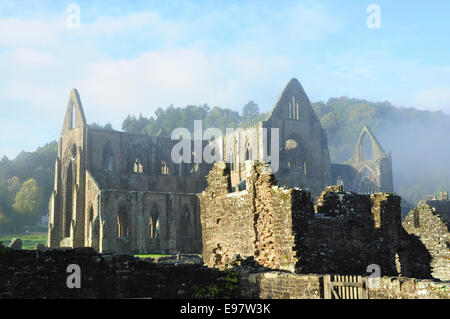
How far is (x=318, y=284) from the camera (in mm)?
11680

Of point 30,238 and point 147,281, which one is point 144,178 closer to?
point 30,238

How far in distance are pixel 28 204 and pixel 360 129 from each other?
264ft

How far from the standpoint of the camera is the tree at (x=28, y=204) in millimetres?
82562

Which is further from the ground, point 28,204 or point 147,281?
point 28,204

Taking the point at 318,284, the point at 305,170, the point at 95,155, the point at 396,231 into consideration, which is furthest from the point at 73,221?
the point at 318,284

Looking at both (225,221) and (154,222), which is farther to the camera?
(154,222)

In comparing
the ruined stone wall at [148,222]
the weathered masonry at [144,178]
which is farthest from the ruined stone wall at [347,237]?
the ruined stone wall at [148,222]

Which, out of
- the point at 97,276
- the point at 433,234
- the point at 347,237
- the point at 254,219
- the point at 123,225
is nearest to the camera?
the point at 97,276

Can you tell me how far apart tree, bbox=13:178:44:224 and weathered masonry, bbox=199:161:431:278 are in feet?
231

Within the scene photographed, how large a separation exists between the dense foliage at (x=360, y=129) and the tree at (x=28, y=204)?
42.7ft

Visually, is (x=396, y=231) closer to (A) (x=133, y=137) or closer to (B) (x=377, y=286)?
(B) (x=377, y=286)

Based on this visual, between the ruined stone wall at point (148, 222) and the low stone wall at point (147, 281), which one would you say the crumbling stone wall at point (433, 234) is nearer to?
the low stone wall at point (147, 281)

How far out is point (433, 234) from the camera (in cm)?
1883
